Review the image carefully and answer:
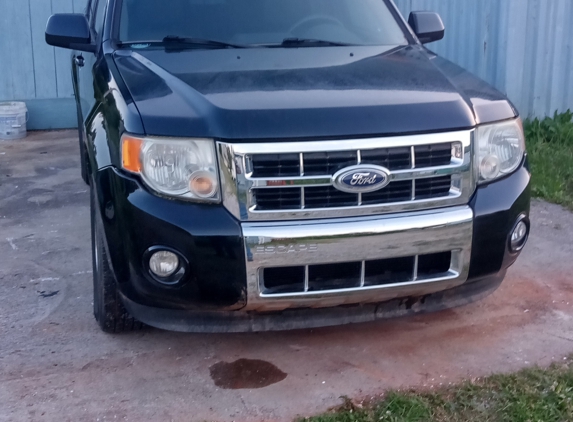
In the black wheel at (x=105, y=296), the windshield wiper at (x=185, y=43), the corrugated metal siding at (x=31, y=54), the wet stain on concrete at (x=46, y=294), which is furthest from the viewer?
the corrugated metal siding at (x=31, y=54)

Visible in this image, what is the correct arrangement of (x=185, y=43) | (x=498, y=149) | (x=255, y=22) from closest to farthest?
(x=498, y=149) < (x=185, y=43) < (x=255, y=22)

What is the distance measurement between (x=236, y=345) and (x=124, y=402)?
621 millimetres

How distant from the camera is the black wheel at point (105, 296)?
10.2ft

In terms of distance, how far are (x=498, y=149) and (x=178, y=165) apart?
135 centimetres

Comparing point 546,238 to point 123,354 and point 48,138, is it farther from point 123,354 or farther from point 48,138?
point 48,138

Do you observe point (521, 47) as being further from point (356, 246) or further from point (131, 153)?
point (131, 153)

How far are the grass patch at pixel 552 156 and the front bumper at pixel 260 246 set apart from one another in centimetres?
261

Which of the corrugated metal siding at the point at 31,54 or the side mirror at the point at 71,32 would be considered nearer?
the side mirror at the point at 71,32

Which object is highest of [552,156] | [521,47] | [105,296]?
[521,47]

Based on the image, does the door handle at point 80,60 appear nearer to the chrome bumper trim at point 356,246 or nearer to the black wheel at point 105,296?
the black wheel at point 105,296

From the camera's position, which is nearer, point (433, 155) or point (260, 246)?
point (260, 246)

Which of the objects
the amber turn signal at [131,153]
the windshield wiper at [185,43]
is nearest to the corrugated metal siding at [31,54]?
the windshield wiper at [185,43]

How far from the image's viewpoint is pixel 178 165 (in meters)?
2.69

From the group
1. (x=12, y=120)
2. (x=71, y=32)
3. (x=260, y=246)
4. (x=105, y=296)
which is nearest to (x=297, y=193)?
(x=260, y=246)
